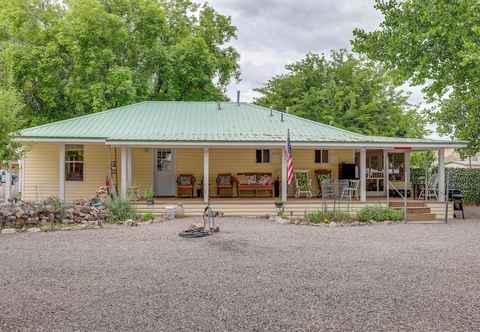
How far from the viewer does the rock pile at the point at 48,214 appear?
37.7 ft

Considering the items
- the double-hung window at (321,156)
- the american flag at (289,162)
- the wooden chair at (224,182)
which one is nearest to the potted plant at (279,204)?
the american flag at (289,162)

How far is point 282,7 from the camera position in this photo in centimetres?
1820

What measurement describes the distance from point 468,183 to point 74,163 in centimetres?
1775

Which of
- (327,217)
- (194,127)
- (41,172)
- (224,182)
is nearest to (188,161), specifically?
(194,127)

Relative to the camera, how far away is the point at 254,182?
16344 millimetres

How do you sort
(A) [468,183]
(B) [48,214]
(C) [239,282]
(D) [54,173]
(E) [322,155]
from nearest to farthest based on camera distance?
Answer: (C) [239,282], (B) [48,214], (D) [54,173], (E) [322,155], (A) [468,183]

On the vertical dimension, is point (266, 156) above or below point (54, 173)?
above

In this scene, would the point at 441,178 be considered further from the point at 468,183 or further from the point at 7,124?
the point at 7,124

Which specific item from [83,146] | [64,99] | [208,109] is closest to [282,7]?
[208,109]

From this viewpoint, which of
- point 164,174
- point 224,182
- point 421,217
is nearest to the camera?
point 421,217

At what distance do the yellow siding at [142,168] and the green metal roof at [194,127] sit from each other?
1121 mm

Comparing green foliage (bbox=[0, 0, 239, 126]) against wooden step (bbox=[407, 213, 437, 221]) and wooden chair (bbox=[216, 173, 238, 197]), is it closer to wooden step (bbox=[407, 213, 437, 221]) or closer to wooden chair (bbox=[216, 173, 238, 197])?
wooden chair (bbox=[216, 173, 238, 197])

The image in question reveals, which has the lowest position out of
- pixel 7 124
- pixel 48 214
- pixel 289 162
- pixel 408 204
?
pixel 48 214

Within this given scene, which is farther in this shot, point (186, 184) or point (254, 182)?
point (254, 182)
